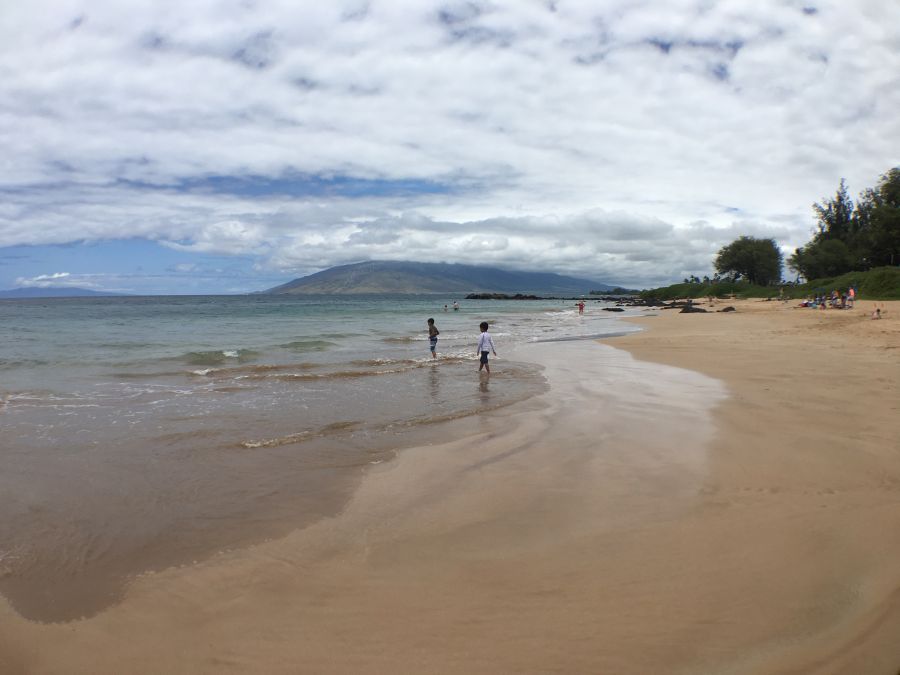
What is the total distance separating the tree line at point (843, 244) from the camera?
5925cm

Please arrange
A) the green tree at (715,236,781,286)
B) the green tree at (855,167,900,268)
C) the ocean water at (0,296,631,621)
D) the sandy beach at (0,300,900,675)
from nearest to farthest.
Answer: the sandy beach at (0,300,900,675)
the ocean water at (0,296,631,621)
the green tree at (855,167,900,268)
the green tree at (715,236,781,286)

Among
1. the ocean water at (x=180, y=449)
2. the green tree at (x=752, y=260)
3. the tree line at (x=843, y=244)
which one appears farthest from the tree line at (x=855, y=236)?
the ocean water at (x=180, y=449)

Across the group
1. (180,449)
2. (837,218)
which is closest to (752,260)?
(837,218)

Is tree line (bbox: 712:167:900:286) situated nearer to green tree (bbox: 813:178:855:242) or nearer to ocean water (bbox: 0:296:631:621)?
green tree (bbox: 813:178:855:242)

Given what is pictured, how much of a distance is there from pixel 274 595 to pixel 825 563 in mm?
4600

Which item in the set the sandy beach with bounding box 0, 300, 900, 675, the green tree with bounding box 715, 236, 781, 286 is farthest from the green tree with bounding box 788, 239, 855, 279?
the sandy beach with bounding box 0, 300, 900, 675

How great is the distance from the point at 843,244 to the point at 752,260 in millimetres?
27206

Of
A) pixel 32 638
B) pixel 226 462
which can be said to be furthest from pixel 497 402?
pixel 32 638

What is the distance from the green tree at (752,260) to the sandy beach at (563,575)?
4006 inches

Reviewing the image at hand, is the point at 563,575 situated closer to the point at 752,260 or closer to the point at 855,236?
the point at 855,236

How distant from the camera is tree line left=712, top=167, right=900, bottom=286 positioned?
59250 mm

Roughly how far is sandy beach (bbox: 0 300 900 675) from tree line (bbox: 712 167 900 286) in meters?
66.7

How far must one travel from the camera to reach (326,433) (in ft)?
32.3

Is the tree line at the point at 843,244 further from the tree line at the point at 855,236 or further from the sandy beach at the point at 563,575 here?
the sandy beach at the point at 563,575
